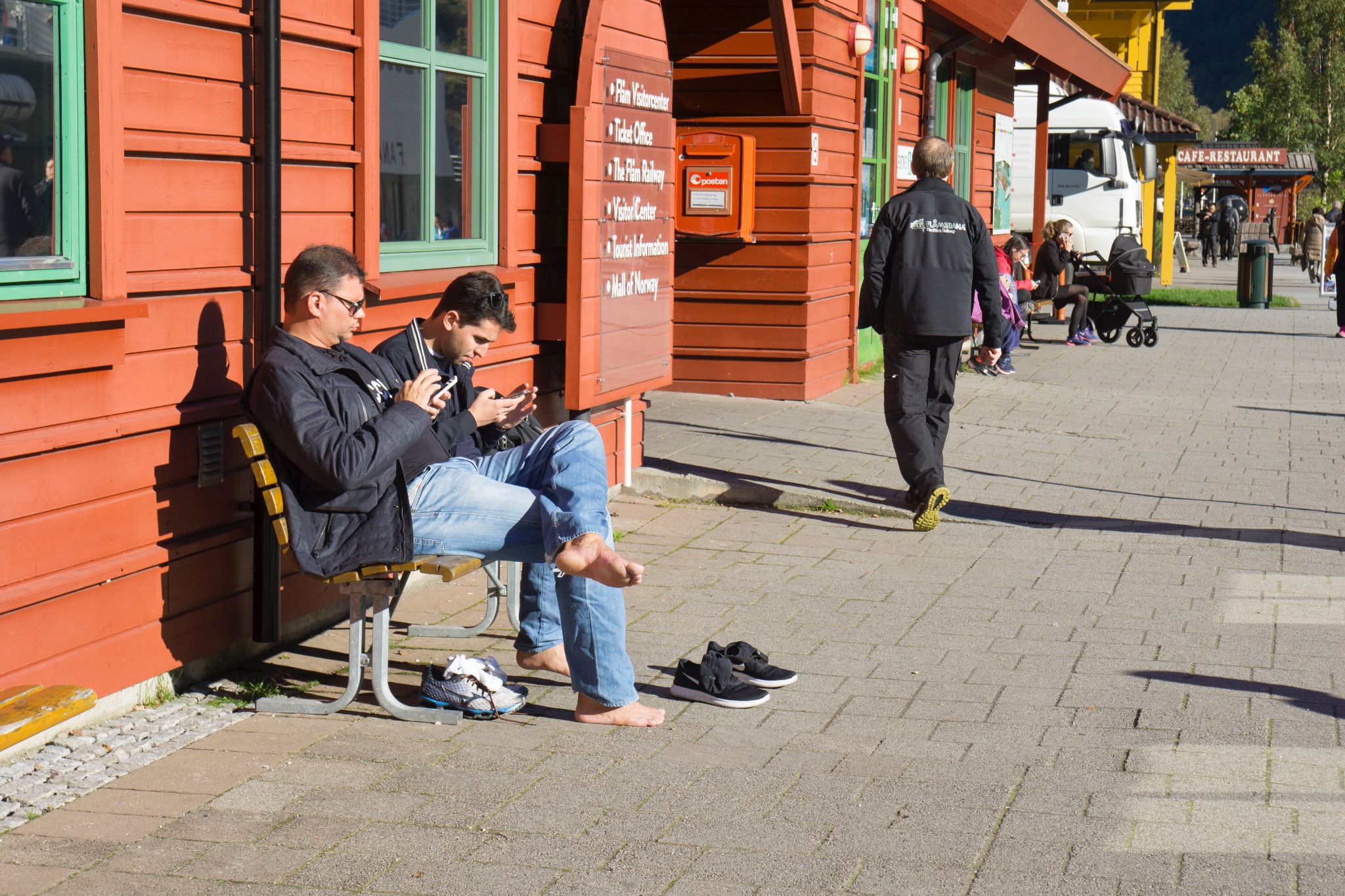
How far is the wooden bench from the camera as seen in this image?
171 inches

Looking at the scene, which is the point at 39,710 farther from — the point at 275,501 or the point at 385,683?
the point at 385,683

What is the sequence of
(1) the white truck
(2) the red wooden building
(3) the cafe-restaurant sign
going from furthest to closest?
(3) the cafe-restaurant sign, (1) the white truck, (2) the red wooden building

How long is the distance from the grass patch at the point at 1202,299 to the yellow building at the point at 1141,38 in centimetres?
118

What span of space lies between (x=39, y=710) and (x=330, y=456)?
3.45 feet

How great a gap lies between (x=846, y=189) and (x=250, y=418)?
896 centimetres

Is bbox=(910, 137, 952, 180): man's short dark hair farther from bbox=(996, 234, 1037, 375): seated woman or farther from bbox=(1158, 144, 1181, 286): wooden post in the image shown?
bbox=(1158, 144, 1181, 286): wooden post

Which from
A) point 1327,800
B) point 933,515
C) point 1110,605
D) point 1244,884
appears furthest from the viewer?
point 933,515

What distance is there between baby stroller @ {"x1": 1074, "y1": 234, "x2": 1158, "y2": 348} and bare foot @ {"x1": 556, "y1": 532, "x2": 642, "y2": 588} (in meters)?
14.4

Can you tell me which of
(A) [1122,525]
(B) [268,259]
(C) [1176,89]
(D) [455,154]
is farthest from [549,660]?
(C) [1176,89]

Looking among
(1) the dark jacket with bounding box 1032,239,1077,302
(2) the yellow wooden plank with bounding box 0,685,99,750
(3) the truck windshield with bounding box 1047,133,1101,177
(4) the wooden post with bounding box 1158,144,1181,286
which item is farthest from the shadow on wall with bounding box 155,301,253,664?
(4) the wooden post with bounding box 1158,144,1181,286

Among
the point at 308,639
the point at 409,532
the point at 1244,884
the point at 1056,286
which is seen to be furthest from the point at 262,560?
the point at 1056,286

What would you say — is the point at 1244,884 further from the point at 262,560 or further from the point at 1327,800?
the point at 262,560

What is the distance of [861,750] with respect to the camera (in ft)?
14.5

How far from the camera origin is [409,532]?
14.6 feet
